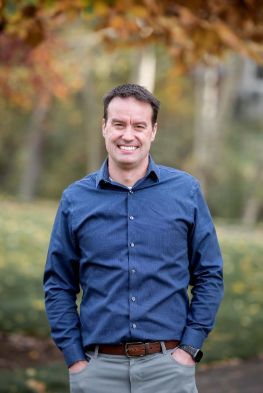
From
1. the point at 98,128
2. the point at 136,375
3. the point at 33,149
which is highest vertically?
the point at 136,375

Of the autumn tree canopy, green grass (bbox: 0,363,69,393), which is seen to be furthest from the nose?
green grass (bbox: 0,363,69,393)

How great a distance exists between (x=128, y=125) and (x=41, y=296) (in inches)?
366

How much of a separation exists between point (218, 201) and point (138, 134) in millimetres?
36361

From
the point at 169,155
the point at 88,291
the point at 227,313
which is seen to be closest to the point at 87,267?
the point at 88,291

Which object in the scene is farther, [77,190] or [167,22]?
[167,22]

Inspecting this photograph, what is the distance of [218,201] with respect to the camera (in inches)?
1578

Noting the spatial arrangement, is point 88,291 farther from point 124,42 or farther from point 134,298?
point 124,42

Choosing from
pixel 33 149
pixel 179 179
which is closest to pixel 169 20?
pixel 179 179

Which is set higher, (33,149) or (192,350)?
(192,350)

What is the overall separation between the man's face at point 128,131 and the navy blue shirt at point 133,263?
0.12m

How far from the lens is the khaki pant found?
3850 millimetres

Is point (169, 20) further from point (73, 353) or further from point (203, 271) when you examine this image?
point (73, 353)

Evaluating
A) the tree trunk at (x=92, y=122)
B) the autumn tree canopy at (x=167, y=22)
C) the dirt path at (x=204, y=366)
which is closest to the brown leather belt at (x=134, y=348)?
the autumn tree canopy at (x=167, y=22)

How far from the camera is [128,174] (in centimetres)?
402
